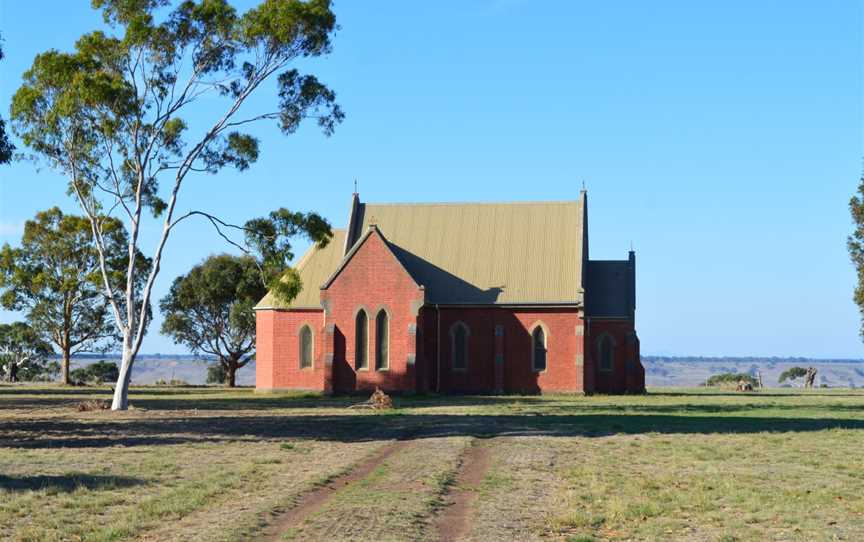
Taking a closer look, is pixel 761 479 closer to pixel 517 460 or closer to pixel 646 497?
pixel 646 497

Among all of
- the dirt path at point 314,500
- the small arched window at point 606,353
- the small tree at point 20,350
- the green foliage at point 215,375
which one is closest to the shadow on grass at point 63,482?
the dirt path at point 314,500

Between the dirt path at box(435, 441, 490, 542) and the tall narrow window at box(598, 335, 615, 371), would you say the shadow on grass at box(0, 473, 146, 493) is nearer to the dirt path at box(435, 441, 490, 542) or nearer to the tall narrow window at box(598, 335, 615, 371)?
the dirt path at box(435, 441, 490, 542)

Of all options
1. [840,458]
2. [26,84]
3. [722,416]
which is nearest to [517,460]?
[840,458]

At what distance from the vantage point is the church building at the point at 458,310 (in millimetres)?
59250

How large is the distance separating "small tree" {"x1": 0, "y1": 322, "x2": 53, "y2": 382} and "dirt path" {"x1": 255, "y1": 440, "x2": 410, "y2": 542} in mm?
60534

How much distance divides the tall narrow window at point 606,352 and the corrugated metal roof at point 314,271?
16463mm

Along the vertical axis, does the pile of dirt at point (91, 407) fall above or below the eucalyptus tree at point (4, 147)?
below

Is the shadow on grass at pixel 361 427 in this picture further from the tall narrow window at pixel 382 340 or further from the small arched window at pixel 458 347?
the small arched window at pixel 458 347

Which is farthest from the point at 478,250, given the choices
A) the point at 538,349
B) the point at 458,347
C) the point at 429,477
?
the point at 429,477

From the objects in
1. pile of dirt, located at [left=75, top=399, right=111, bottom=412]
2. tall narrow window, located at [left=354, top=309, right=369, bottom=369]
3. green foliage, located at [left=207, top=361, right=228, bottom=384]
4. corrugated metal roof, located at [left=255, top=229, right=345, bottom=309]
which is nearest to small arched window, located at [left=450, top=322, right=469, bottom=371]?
tall narrow window, located at [left=354, top=309, right=369, bottom=369]

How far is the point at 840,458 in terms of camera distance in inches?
1011

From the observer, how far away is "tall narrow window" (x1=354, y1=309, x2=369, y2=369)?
59344mm

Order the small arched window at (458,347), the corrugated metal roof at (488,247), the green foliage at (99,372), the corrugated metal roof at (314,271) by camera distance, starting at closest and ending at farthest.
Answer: the corrugated metal roof at (488,247)
the small arched window at (458,347)
the corrugated metal roof at (314,271)
the green foliage at (99,372)

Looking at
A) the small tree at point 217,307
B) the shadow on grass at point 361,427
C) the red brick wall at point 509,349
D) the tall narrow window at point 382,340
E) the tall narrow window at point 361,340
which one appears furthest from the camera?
the small tree at point 217,307
